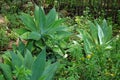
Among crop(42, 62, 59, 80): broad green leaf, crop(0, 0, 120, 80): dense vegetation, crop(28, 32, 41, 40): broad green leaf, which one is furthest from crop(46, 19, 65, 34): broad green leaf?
crop(42, 62, 59, 80): broad green leaf

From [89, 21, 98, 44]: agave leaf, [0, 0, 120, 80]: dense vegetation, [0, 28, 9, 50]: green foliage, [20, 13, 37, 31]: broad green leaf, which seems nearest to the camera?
[0, 0, 120, 80]: dense vegetation

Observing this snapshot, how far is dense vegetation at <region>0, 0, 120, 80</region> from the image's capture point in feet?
12.8

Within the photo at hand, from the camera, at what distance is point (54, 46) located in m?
4.84

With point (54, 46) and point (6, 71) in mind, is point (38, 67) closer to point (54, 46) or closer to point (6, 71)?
point (6, 71)

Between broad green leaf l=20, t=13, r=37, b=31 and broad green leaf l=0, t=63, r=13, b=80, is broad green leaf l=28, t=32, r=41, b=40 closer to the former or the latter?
broad green leaf l=20, t=13, r=37, b=31

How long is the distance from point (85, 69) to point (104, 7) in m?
3.21

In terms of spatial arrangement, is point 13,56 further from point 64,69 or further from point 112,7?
point 112,7

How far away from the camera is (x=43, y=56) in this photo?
3867 millimetres

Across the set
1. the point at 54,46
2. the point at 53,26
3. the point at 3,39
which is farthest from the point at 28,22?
the point at 3,39

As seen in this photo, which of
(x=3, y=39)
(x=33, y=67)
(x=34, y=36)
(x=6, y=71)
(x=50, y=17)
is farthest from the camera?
(x=3, y=39)

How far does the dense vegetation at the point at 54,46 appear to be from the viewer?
3914 millimetres

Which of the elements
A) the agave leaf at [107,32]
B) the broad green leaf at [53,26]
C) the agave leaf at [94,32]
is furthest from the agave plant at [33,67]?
the agave leaf at [107,32]

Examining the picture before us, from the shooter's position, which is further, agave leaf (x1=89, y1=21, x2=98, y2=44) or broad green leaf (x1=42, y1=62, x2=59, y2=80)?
agave leaf (x1=89, y1=21, x2=98, y2=44)

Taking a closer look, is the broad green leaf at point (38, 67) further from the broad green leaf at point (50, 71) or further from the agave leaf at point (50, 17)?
the agave leaf at point (50, 17)
